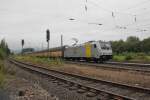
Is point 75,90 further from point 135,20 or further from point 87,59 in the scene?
point 87,59

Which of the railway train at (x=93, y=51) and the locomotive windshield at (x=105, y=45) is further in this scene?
the locomotive windshield at (x=105, y=45)

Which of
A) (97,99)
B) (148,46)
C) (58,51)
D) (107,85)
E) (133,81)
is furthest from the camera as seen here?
(148,46)

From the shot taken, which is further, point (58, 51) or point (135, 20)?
point (58, 51)

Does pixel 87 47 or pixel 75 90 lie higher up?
pixel 87 47

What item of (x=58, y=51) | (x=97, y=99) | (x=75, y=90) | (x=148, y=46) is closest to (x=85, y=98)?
(x=97, y=99)

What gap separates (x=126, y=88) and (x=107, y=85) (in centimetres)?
146

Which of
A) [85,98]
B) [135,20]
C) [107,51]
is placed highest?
[135,20]

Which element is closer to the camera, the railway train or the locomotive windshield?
the railway train

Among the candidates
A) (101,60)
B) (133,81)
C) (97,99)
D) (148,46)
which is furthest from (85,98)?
(148,46)

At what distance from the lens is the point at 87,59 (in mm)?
35875

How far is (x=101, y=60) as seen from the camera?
32.3 metres

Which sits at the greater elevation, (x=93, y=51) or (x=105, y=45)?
(x=105, y=45)

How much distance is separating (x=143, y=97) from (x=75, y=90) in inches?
129

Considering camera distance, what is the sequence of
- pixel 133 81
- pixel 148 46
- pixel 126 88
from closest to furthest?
pixel 126 88
pixel 133 81
pixel 148 46
